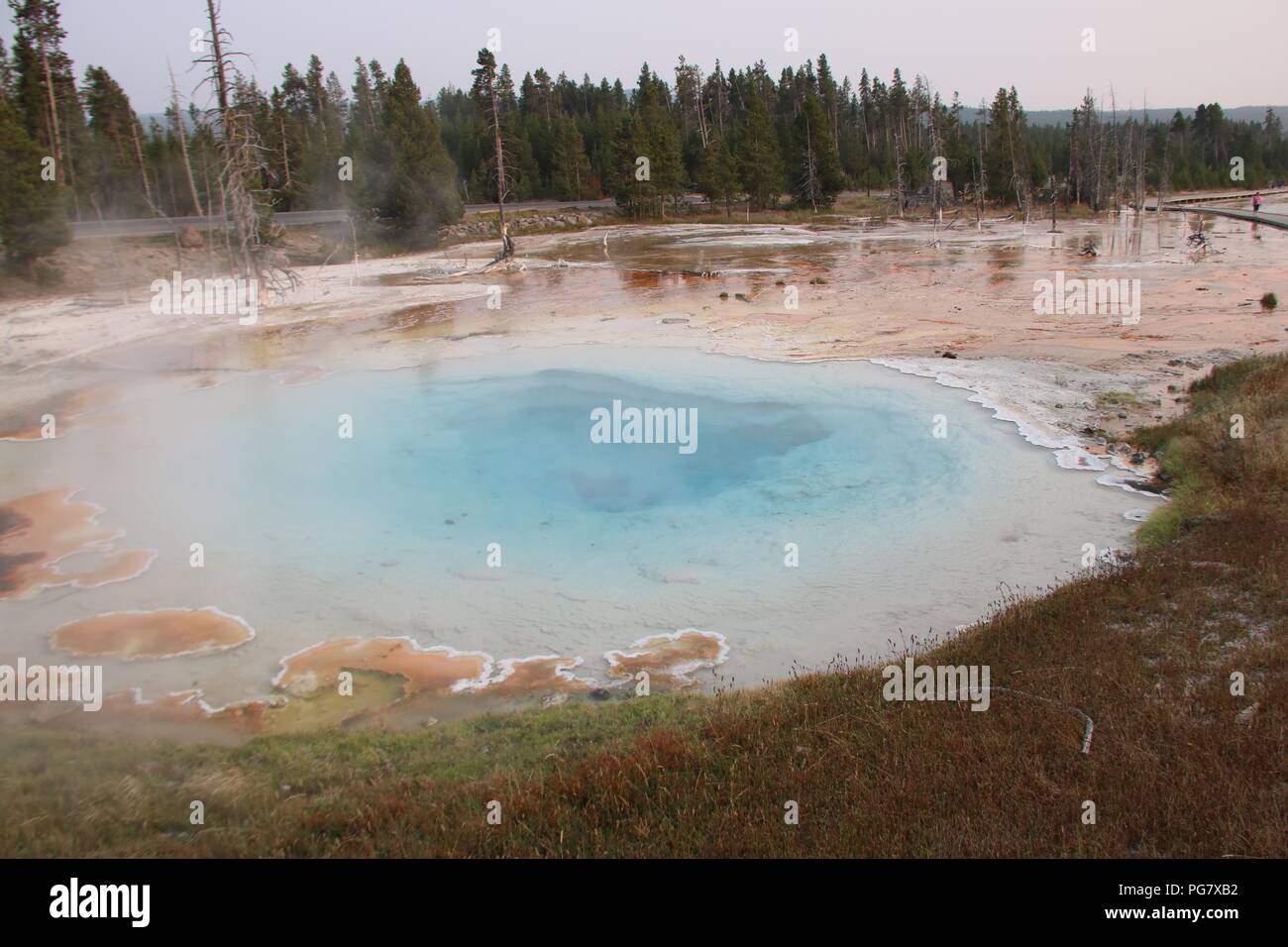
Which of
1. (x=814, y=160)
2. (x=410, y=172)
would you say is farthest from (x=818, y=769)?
(x=814, y=160)

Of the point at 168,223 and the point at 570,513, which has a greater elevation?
the point at 168,223

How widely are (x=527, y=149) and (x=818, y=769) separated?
2666 inches

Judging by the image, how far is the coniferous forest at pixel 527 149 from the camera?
37.7 metres

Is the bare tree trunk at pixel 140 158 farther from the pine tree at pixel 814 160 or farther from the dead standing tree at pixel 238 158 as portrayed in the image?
the pine tree at pixel 814 160

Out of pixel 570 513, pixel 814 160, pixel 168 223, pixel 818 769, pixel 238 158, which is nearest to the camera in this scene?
pixel 818 769

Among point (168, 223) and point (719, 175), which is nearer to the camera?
point (168, 223)

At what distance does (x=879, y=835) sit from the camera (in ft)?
15.9

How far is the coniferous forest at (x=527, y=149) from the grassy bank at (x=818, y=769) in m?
24.1

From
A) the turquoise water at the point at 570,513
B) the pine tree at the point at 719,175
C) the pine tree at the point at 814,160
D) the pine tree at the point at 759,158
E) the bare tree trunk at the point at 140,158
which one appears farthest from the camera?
the pine tree at the point at 814,160

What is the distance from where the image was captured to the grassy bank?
4.89 m

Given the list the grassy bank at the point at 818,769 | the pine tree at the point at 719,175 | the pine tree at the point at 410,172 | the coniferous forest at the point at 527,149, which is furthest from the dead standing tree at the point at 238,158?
the pine tree at the point at 719,175

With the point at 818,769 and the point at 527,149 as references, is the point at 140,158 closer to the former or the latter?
the point at 527,149

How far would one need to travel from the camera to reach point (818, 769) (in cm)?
568

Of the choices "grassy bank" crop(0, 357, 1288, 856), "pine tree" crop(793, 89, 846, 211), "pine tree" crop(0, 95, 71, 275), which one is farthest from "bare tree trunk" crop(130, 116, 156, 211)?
"grassy bank" crop(0, 357, 1288, 856)
